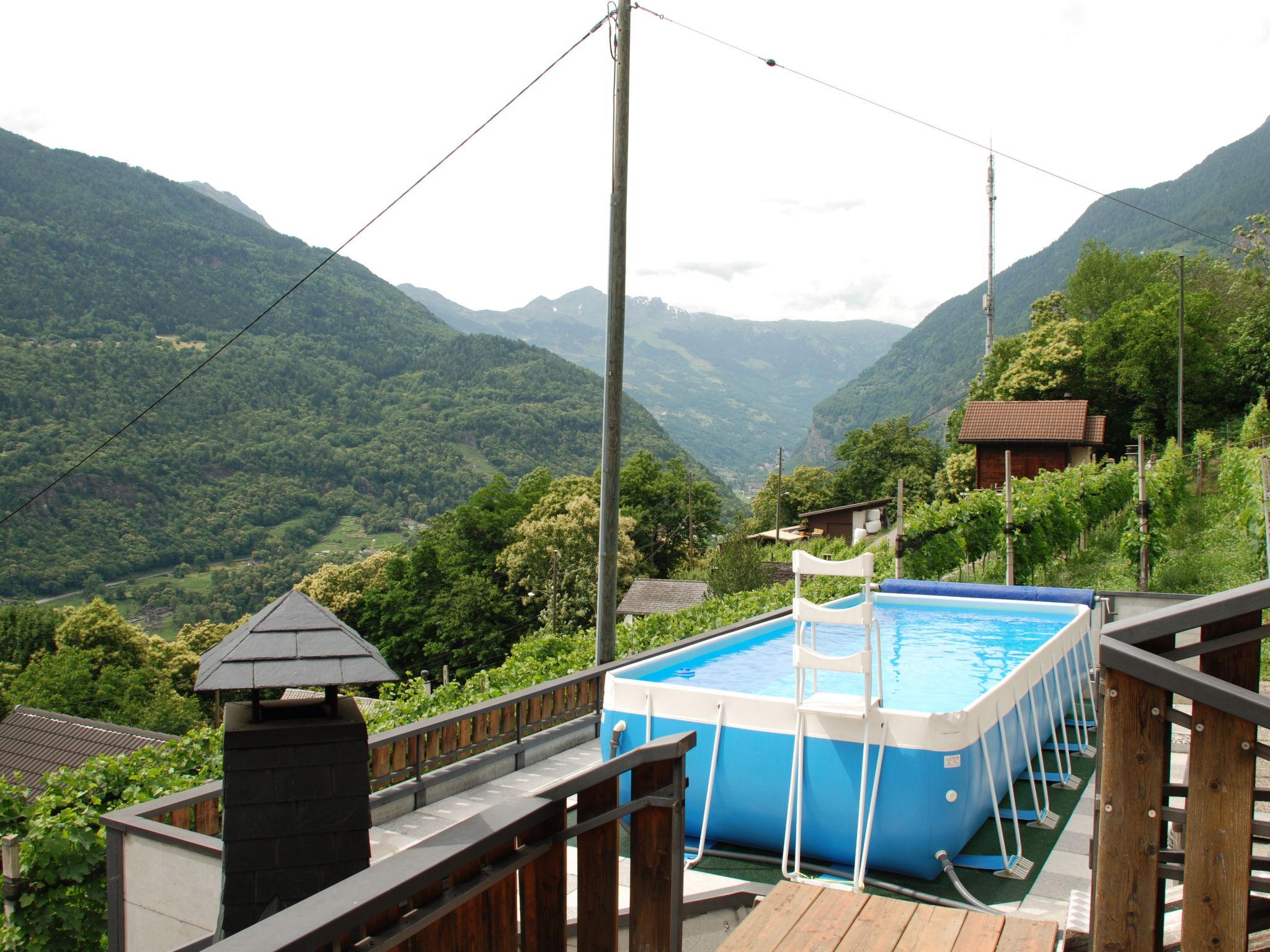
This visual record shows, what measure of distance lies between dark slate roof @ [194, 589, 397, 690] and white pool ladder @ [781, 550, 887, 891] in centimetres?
290

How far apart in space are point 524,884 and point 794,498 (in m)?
62.2

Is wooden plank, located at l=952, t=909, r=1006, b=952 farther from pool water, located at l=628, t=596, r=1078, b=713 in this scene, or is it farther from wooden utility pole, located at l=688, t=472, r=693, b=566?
wooden utility pole, located at l=688, t=472, r=693, b=566

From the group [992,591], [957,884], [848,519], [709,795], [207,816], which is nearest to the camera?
[207,816]

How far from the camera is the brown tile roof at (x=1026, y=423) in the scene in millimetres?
31562

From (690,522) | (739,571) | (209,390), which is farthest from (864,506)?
(209,390)

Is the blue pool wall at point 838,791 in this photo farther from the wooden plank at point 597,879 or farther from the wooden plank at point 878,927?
the wooden plank at point 597,879

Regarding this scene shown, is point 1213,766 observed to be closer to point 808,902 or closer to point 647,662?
point 808,902

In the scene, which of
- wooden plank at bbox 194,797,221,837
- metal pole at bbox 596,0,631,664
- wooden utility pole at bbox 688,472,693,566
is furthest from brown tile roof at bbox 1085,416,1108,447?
wooden plank at bbox 194,797,221,837

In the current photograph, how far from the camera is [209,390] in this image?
89.6 m

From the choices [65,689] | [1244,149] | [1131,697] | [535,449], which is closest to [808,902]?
[1131,697]

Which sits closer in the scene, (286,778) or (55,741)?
(286,778)

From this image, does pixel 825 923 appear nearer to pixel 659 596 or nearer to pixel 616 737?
pixel 616 737

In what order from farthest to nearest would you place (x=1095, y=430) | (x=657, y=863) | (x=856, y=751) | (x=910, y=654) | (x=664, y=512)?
(x=664, y=512), (x=1095, y=430), (x=910, y=654), (x=856, y=751), (x=657, y=863)

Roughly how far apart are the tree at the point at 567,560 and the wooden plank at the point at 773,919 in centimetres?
3657
